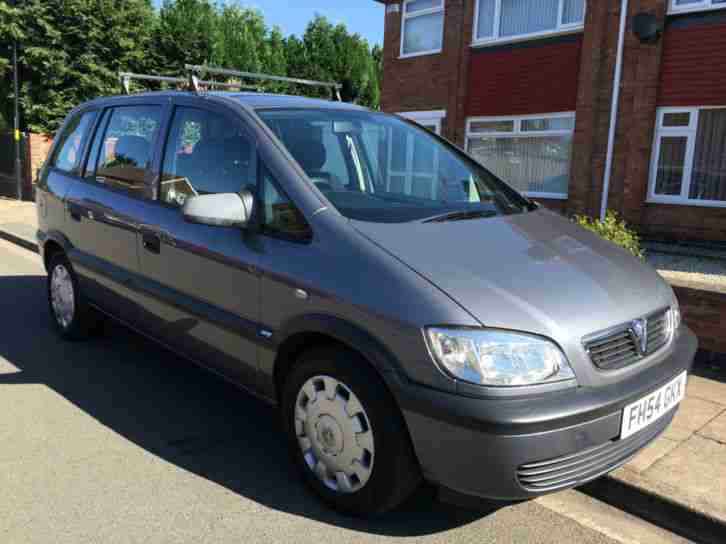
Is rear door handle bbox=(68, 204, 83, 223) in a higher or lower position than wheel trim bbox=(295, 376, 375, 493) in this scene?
higher

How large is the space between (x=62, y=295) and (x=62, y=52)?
65.0 ft

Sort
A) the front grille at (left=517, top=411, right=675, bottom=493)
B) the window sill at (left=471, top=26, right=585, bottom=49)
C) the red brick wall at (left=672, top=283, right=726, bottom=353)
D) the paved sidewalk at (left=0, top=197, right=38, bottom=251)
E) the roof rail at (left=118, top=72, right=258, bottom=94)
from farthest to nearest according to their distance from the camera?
the window sill at (left=471, top=26, right=585, bottom=49) → the paved sidewalk at (left=0, top=197, right=38, bottom=251) → the red brick wall at (left=672, top=283, right=726, bottom=353) → the roof rail at (left=118, top=72, right=258, bottom=94) → the front grille at (left=517, top=411, right=675, bottom=493)

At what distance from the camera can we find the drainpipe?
453 inches

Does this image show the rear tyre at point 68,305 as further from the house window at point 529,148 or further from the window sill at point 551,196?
the window sill at point 551,196

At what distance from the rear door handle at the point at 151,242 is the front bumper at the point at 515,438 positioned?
6.39 ft

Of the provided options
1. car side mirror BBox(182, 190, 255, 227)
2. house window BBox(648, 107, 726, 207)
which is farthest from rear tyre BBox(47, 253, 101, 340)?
house window BBox(648, 107, 726, 207)

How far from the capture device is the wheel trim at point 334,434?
8.75ft

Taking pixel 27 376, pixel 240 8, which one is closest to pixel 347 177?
pixel 27 376

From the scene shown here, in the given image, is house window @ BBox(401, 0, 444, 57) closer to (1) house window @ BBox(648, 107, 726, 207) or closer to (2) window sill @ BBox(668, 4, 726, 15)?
(2) window sill @ BBox(668, 4, 726, 15)

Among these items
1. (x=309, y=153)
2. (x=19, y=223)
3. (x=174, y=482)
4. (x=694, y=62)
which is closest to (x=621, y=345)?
(x=309, y=153)

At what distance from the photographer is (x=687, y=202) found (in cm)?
1097

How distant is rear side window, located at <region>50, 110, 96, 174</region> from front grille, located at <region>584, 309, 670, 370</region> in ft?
13.3

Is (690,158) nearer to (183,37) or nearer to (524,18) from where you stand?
(524,18)

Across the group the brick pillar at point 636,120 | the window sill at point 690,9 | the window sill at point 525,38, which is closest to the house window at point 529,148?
the brick pillar at point 636,120
